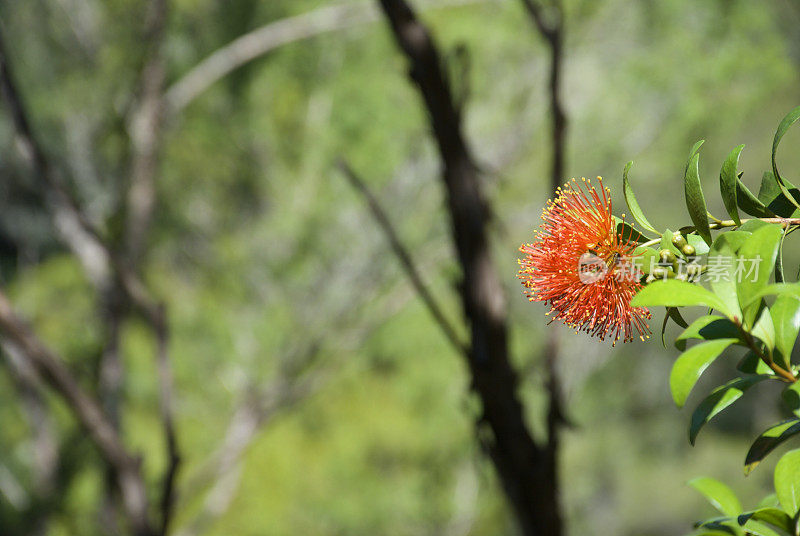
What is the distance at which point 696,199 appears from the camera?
0.32m

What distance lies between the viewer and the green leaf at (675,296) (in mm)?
278

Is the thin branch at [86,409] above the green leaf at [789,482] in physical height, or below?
above

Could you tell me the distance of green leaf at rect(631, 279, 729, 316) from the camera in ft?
0.91

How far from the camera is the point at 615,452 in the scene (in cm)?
481

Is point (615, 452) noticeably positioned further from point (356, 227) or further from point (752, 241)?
point (752, 241)

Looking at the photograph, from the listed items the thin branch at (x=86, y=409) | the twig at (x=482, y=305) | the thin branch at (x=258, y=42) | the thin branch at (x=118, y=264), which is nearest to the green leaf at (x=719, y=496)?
the twig at (x=482, y=305)

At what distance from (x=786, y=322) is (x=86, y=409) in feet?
3.42

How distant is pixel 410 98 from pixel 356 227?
2.33 ft

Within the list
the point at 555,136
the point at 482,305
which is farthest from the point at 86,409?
the point at 555,136

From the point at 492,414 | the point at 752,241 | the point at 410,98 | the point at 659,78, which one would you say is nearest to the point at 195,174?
the point at 410,98

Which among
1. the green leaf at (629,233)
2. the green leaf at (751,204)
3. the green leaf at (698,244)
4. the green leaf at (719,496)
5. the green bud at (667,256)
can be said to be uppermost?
the green leaf at (629,233)

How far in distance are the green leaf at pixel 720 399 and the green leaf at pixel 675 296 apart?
0.04m

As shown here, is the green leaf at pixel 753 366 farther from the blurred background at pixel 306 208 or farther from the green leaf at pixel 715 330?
the blurred background at pixel 306 208

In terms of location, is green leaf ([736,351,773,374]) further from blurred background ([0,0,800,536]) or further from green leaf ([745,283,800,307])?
blurred background ([0,0,800,536])
